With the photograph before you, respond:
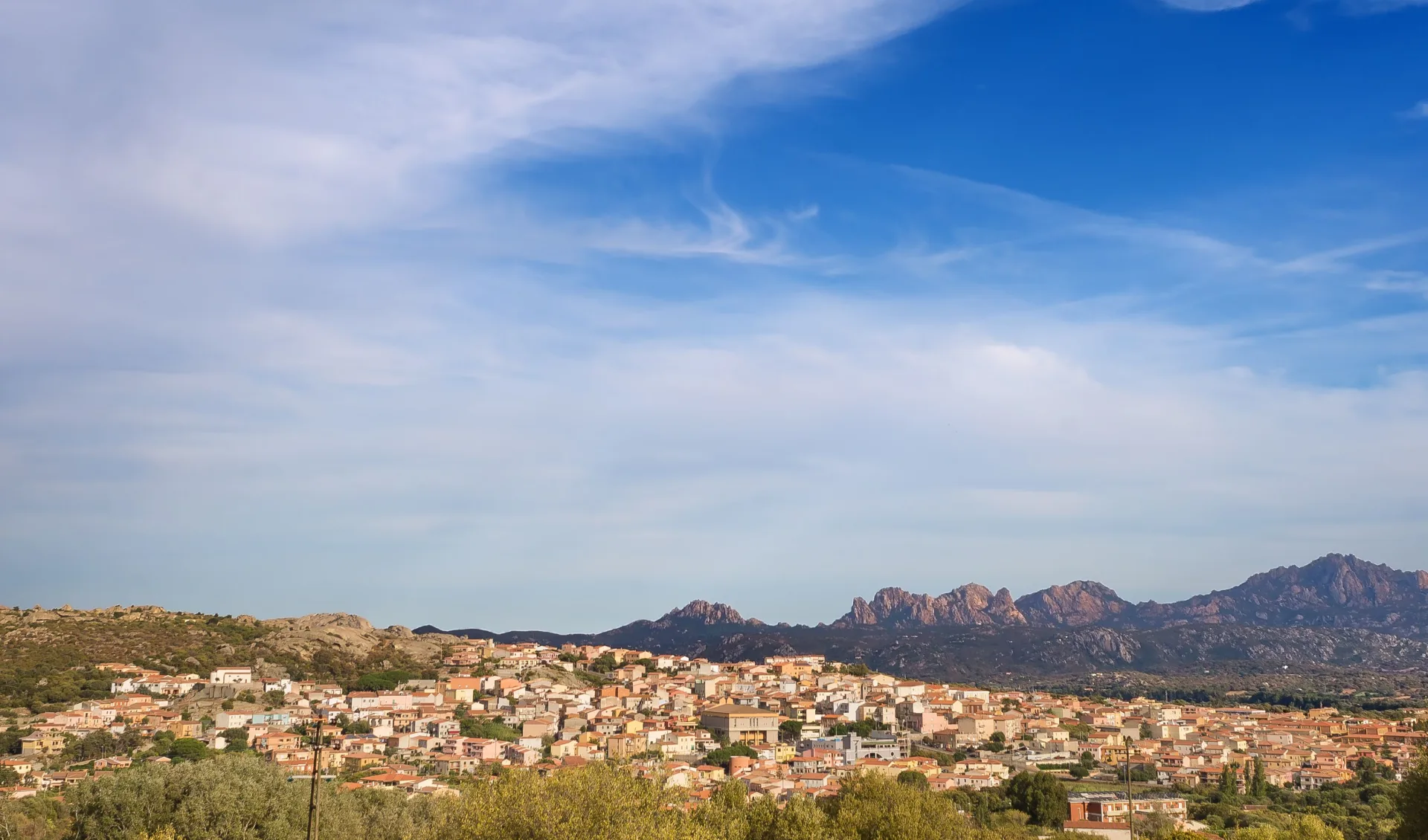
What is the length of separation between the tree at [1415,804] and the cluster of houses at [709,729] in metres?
25.9

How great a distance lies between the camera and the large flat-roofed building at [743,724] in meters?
94.0

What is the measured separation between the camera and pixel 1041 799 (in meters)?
63.0

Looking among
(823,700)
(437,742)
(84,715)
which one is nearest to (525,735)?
(437,742)

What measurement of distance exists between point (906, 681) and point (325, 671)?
204 feet

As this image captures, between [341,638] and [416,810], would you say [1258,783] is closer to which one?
[416,810]

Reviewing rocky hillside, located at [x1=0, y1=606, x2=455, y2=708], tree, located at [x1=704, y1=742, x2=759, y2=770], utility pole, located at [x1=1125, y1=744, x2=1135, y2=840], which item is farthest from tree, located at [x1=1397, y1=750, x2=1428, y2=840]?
rocky hillside, located at [x1=0, y1=606, x2=455, y2=708]

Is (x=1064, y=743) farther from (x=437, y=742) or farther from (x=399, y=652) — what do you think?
(x=399, y=652)

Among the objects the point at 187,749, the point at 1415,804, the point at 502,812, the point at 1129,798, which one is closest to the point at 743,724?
the point at 187,749

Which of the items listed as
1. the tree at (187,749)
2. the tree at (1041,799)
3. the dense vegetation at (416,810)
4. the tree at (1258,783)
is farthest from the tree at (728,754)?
the dense vegetation at (416,810)

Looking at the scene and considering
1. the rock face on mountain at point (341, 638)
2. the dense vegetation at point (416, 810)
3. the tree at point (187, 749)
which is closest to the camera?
the dense vegetation at point (416, 810)

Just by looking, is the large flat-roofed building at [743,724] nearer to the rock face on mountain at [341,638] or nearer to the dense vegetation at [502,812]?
the rock face on mountain at [341,638]

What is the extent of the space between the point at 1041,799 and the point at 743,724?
3608 cm

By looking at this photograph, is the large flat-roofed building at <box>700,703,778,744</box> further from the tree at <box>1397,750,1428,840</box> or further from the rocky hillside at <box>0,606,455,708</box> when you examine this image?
the tree at <box>1397,750,1428,840</box>

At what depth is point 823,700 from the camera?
110812 mm
